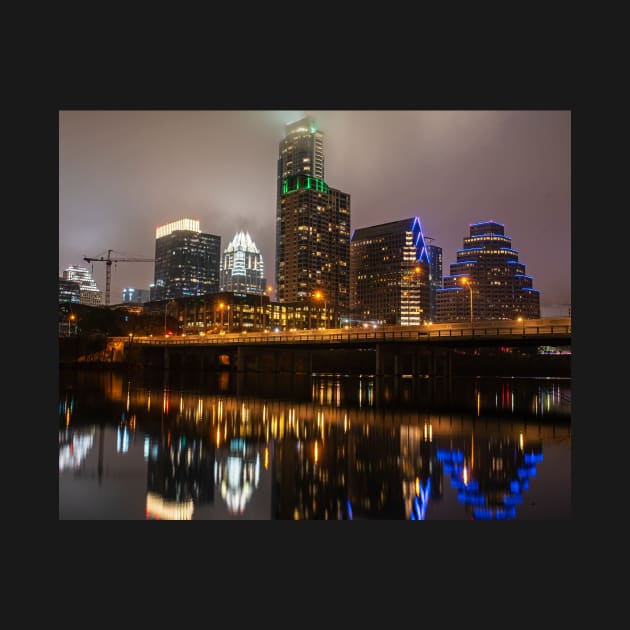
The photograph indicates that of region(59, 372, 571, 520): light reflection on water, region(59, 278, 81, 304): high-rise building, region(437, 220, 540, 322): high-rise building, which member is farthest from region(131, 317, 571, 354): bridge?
region(59, 278, 81, 304): high-rise building

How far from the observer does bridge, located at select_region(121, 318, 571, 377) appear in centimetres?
5141

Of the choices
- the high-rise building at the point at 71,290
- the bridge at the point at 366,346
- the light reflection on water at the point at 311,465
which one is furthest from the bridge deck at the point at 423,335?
the high-rise building at the point at 71,290

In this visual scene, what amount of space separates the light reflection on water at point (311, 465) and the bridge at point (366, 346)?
22.2 meters

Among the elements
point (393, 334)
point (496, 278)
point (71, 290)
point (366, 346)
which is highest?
point (496, 278)

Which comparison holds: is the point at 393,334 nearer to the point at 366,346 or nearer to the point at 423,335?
the point at 423,335

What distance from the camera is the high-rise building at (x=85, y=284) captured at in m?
184

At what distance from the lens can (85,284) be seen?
616 ft

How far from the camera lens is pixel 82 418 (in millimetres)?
26375

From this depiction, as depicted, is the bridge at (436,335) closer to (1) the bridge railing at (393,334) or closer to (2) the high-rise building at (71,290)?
(1) the bridge railing at (393,334)

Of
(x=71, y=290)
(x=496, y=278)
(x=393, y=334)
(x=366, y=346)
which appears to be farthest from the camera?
(x=71, y=290)

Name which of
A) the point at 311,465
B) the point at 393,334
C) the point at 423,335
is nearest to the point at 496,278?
the point at 393,334

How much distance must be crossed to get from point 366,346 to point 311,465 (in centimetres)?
5372

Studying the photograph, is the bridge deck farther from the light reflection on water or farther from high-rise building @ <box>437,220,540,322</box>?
high-rise building @ <box>437,220,540,322</box>

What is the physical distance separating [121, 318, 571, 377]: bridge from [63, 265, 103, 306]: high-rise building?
89.3 metres
